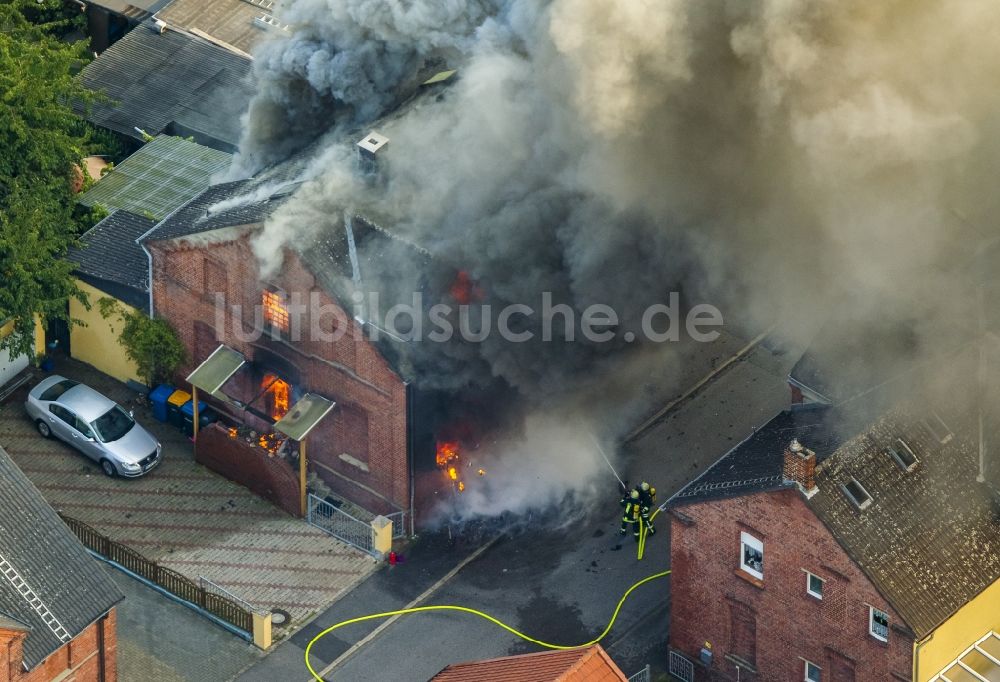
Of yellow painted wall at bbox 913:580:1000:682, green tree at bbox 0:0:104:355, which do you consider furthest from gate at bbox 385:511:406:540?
yellow painted wall at bbox 913:580:1000:682

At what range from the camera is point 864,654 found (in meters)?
46.3

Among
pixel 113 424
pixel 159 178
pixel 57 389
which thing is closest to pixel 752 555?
pixel 113 424

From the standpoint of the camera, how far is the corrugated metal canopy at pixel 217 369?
185ft

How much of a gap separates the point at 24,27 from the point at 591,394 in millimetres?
21822

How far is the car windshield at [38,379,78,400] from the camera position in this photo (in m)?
57.6

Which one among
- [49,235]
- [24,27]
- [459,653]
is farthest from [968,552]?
[24,27]

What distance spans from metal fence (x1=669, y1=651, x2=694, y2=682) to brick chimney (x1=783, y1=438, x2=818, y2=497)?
6195 mm

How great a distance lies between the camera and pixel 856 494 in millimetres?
46375

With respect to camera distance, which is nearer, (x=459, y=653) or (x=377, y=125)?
(x=459, y=653)

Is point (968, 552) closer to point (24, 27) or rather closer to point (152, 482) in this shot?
point (152, 482)

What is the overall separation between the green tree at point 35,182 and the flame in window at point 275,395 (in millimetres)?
5844

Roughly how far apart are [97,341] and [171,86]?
10.8 meters

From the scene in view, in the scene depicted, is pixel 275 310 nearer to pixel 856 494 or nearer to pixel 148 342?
pixel 148 342

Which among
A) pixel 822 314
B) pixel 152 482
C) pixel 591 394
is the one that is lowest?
pixel 152 482
